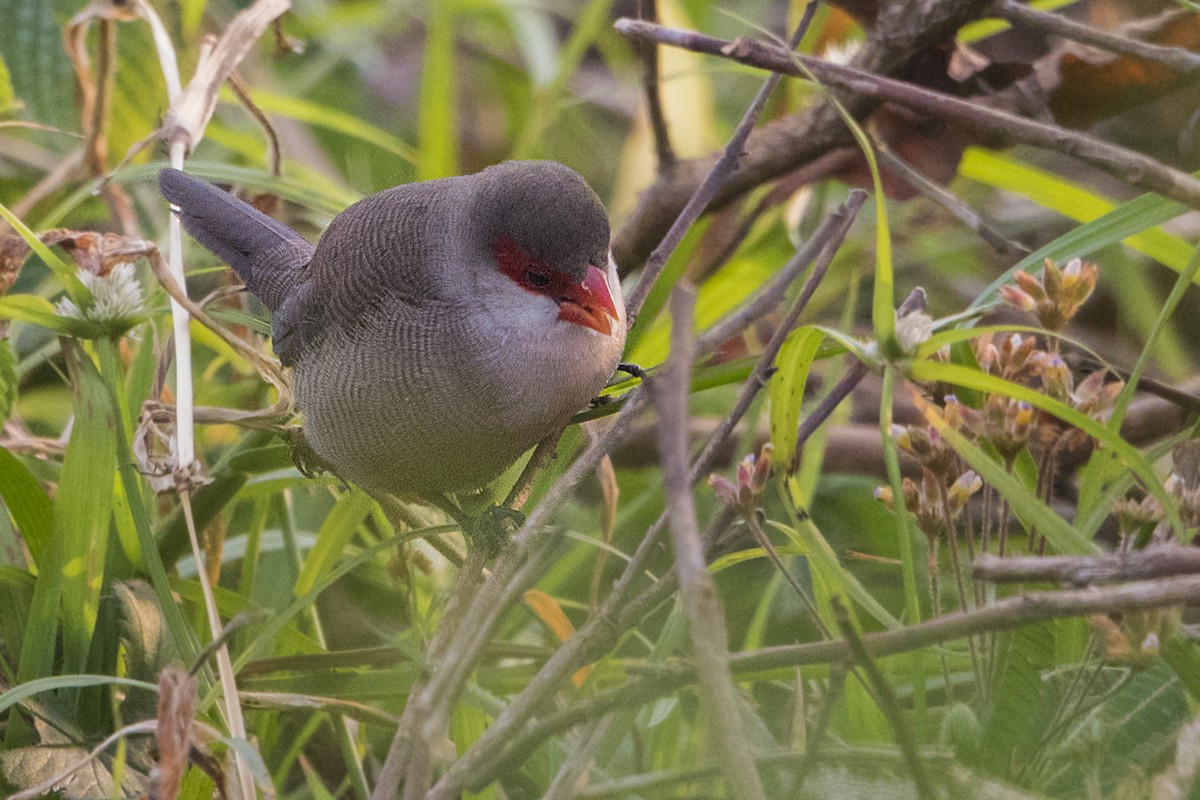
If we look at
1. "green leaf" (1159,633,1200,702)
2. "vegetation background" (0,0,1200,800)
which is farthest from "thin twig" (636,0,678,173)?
"green leaf" (1159,633,1200,702)

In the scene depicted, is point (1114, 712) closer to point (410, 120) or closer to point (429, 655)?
point (429, 655)

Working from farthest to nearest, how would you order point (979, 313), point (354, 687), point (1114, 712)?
1. point (354, 687)
2. point (979, 313)
3. point (1114, 712)

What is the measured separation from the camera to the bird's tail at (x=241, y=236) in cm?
234

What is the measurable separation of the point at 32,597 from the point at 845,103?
1699 millimetres

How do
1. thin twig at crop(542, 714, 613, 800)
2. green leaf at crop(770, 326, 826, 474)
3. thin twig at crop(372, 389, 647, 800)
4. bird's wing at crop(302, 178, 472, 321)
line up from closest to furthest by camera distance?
1. thin twig at crop(372, 389, 647, 800)
2. thin twig at crop(542, 714, 613, 800)
3. green leaf at crop(770, 326, 826, 474)
4. bird's wing at crop(302, 178, 472, 321)

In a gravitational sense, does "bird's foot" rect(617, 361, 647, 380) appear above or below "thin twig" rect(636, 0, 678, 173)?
below

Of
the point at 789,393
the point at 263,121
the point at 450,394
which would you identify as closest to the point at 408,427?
the point at 450,394

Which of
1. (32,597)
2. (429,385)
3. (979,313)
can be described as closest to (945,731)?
(979,313)

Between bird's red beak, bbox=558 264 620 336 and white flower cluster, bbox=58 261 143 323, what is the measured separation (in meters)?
0.66

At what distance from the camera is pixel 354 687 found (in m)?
1.83

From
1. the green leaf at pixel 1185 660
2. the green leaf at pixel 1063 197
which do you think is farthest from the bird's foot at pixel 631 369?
the green leaf at pixel 1185 660

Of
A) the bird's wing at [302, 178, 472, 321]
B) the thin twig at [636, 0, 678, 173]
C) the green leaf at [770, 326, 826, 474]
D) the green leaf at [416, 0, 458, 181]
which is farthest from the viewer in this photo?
the green leaf at [416, 0, 458, 181]

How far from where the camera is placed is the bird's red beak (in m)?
1.82

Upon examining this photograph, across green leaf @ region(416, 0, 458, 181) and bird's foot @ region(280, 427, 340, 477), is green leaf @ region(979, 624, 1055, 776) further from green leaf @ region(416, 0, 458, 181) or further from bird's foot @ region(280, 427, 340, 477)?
green leaf @ region(416, 0, 458, 181)
